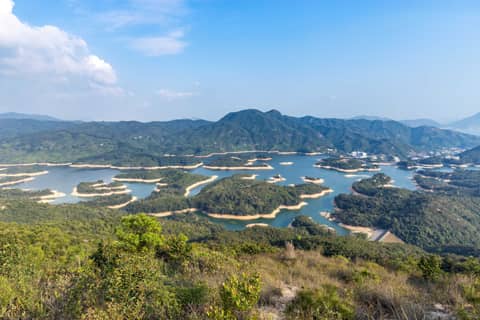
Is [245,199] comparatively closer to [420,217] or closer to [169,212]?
[169,212]

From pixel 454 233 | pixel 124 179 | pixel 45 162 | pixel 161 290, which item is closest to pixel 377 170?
pixel 454 233

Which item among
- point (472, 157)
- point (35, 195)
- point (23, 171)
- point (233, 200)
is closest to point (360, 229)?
point (233, 200)

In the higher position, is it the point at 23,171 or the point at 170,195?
the point at 23,171

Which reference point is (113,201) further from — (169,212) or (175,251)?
(175,251)

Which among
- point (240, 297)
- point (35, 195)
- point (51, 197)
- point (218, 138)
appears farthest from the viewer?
point (218, 138)

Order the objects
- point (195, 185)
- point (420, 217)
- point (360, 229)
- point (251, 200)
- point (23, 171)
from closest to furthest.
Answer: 1. point (420, 217)
2. point (360, 229)
3. point (251, 200)
4. point (195, 185)
5. point (23, 171)

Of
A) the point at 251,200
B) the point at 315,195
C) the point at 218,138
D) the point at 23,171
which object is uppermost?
the point at 218,138

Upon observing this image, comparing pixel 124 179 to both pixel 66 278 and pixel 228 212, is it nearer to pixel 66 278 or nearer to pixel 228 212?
pixel 228 212

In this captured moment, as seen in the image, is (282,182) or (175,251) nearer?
(175,251)
